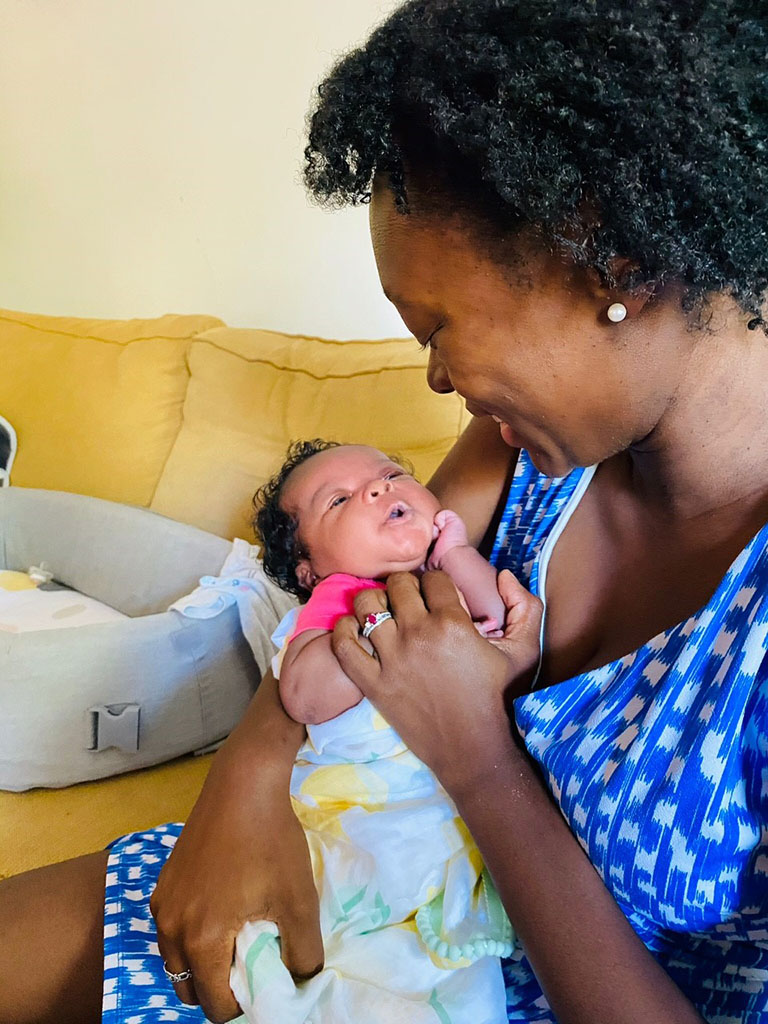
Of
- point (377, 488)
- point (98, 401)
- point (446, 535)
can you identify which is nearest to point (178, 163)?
point (98, 401)

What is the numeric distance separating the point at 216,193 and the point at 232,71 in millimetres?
348

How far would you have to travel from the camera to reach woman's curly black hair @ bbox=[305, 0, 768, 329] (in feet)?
2.05

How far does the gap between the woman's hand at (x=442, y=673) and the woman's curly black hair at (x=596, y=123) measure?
16.8 inches

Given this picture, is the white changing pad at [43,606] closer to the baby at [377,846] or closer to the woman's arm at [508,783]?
the baby at [377,846]

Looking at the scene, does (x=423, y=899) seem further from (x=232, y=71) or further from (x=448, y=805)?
(x=232, y=71)

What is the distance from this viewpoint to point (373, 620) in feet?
3.31

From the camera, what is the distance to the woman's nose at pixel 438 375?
2.90ft

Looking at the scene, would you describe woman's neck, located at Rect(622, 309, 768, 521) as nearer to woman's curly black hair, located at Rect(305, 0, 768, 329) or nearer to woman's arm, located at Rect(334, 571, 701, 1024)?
woman's curly black hair, located at Rect(305, 0, 768, 329)

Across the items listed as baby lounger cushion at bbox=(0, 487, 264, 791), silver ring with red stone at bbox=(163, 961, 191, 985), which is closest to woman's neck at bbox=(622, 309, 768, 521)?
silver ring with red stone at bbox=(163, 961, 191, 985)

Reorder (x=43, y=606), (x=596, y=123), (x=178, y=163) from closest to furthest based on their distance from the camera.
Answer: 1. (x=596, y=123)
2. (x=43, y=606)
3. (x=178, y=163)

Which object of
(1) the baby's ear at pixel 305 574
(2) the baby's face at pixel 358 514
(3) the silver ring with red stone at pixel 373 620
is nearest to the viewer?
(3) the silver ring with red stone at pixel 373 620

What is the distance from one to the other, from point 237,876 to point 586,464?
0.61m

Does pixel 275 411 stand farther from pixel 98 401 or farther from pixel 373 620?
pixel 373 620

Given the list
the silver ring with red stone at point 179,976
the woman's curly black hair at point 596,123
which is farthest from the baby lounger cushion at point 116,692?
the woman's curly black hair at point 596,123
